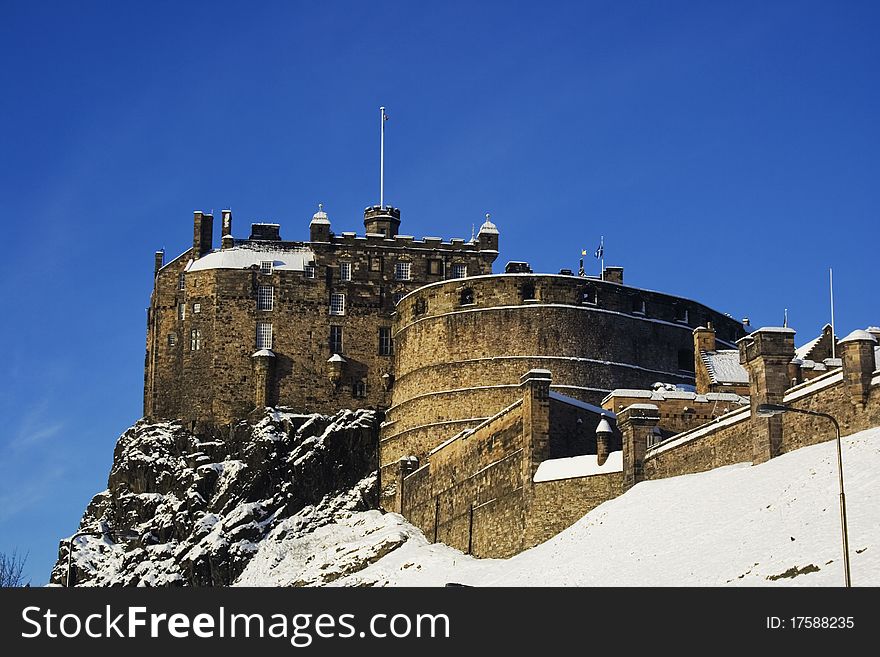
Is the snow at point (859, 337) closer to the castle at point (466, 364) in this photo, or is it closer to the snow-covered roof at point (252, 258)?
the castle at point (466, 364)

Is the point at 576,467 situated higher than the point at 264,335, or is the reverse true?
the point at 264,335

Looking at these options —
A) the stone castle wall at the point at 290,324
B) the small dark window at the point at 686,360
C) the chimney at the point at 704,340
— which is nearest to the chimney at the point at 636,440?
the chimney at the point at 704,340

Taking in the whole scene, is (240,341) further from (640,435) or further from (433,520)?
(640,435)

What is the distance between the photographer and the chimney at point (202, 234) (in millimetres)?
112000

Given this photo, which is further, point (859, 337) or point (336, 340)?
point (336, 340)

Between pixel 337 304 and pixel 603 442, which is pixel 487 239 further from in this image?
pixel 603 442

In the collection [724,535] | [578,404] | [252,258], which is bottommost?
[724,535]

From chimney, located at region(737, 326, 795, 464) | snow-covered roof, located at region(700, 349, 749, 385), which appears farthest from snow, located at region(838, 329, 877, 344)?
snow-covered roof, located at region(700, 349, 749, 385)

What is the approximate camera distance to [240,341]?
107062 millimetres

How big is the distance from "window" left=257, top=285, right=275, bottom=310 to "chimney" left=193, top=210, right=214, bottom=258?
616cm

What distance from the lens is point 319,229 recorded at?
111 metres

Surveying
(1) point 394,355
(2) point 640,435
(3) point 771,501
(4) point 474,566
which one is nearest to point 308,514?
(1) point 394,355

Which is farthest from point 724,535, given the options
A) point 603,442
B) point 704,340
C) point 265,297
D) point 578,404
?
point 265,297

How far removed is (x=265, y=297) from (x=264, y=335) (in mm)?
2515
